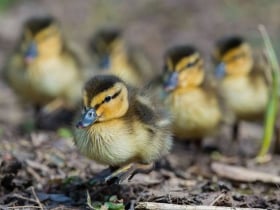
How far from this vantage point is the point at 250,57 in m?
7.19

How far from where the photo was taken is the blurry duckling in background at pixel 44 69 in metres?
7.39

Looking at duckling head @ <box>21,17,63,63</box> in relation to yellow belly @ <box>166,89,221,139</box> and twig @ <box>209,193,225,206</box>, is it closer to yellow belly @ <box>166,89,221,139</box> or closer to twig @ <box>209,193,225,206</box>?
yellow belly @ <box>166,89,221,139</box>

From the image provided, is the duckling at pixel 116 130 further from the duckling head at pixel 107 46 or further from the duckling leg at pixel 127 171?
the duckling head at pixel 107 46

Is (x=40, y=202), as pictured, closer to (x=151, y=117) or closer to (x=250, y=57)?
(x=151, y=117)

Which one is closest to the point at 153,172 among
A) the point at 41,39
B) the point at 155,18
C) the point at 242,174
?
the point at 242,174

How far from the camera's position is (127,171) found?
4.67m

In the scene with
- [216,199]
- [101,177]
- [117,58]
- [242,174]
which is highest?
[117,58]

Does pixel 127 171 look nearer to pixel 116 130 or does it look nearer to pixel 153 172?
pixel 116 130

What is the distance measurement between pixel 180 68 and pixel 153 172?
1.16 m

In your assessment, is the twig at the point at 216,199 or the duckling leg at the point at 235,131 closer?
the twig at the point at 216,199

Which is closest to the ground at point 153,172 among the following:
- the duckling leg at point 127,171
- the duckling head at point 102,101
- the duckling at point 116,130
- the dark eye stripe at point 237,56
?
the duckling leg at point 127,171

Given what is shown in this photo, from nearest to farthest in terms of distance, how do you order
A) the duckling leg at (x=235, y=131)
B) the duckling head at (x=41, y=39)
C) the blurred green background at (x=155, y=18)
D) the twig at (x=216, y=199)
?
the twig at (x=216, y=199) < the duckling leg at (x=235, y=131) < the duckling head at (x=41, y=39) < the blurred green background at (x=155, y=18)

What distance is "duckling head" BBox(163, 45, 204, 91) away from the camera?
20.8 ft

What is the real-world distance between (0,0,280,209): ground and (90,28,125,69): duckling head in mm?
988
